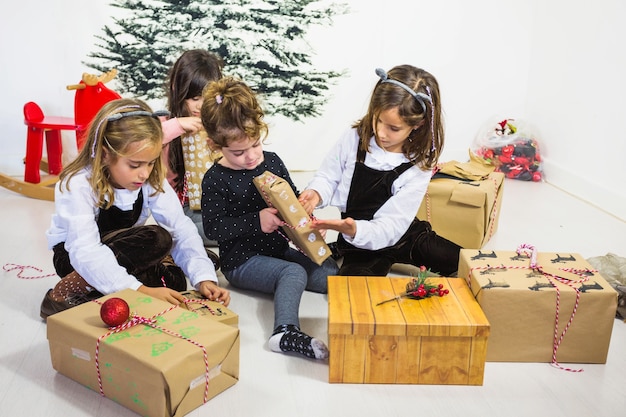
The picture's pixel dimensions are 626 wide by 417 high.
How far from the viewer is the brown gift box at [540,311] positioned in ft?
5.40

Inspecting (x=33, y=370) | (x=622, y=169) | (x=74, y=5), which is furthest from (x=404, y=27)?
(x=33, y=370)

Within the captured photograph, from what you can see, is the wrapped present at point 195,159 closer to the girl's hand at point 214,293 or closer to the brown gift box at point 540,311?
the girl's hand at point 214,293

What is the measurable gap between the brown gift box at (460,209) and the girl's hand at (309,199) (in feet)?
1.52

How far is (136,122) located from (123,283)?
0.41 m

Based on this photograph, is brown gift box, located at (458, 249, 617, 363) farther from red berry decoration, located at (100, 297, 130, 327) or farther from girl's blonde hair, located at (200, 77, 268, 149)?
red berry decoration, located at (100, 297, 130, 327)

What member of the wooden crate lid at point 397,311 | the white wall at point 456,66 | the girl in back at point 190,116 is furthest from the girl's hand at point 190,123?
the white wall at point 456,66

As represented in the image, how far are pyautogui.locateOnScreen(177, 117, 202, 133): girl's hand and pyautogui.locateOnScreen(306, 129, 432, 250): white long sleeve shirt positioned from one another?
0.44m

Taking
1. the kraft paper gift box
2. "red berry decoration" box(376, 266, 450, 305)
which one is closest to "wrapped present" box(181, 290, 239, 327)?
the kraft paper gift box

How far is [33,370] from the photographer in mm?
1638

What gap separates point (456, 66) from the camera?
3.82 meters

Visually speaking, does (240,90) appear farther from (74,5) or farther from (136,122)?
(74,5)

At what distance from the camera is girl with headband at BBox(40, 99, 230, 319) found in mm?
1769

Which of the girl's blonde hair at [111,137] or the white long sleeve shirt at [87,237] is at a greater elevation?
the girl's blonde hair at [111,137]

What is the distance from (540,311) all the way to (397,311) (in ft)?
1.15
